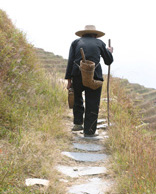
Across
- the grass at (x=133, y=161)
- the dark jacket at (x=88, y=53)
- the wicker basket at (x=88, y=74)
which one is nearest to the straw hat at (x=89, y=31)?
the dark jacket at (x=88, y=53)

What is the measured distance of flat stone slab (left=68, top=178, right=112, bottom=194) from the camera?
9.68 ft

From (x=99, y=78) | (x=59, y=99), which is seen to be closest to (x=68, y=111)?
(x=59, y=99)

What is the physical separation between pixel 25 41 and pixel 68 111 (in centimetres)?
246

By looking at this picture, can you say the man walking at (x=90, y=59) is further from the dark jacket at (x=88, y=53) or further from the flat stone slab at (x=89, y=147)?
the flat stone slab at (x=89, y=147)

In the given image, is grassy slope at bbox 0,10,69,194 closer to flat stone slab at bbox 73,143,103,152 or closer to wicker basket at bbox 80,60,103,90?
flat stone slab at bbox 73,143,103,152

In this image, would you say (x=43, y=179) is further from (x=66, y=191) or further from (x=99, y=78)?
(x=99, y=78)

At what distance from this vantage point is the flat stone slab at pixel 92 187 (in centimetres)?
295

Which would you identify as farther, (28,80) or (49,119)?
(28,80)

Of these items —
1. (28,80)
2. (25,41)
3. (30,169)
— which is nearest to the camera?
(30,169)

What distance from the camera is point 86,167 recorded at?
12.0 feet

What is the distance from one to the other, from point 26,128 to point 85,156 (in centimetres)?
98

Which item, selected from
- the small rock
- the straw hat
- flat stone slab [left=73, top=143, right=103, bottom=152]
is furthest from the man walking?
the small rock

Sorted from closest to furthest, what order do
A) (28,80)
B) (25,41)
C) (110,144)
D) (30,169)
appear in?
1. (30,169)
2. (110,144)
3. (28,80)
4. (25,41)

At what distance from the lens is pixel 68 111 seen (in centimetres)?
636
